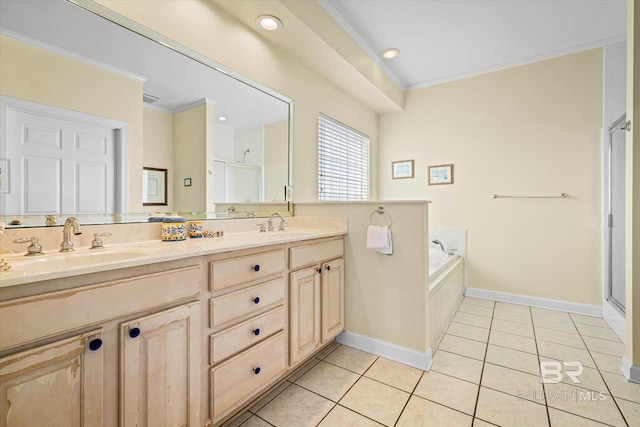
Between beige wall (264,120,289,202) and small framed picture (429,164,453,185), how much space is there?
2.04m

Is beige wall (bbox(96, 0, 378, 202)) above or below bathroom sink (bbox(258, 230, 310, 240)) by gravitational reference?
above

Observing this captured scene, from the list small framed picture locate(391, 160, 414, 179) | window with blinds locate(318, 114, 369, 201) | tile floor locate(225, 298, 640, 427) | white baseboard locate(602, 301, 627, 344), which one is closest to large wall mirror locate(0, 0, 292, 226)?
window with blinds locate(318, 114, 369, 201)

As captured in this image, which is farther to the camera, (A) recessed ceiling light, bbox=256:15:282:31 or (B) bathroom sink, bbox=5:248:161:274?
(A) recessed ceiling light, bbox=256:15:282:31

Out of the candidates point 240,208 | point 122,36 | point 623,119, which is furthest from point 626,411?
point 122,36

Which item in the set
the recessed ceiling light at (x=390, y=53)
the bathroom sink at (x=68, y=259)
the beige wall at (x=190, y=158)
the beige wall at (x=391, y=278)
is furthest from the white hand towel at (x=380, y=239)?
the recessed ceiling light at (x=390, y=53)

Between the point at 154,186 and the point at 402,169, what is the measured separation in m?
3.04

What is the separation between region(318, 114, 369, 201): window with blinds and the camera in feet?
9.81

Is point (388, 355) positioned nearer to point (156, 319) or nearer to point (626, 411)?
point (626, 411)

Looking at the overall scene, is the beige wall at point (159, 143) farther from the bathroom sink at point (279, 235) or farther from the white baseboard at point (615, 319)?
the white baseboard at point (615, 319)

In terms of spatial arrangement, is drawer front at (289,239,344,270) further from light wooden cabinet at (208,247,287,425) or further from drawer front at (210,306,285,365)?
drawer front at (210,306,285,365)

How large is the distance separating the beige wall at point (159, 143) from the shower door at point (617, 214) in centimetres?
343

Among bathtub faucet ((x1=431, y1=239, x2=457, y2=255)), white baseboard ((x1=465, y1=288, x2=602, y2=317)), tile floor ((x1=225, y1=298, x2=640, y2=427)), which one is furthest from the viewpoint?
bathtub faucet ((x1=431, y1=239, x2=457, y2=255))

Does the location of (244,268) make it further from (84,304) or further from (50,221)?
(50,221)

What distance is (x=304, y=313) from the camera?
1760 mm
